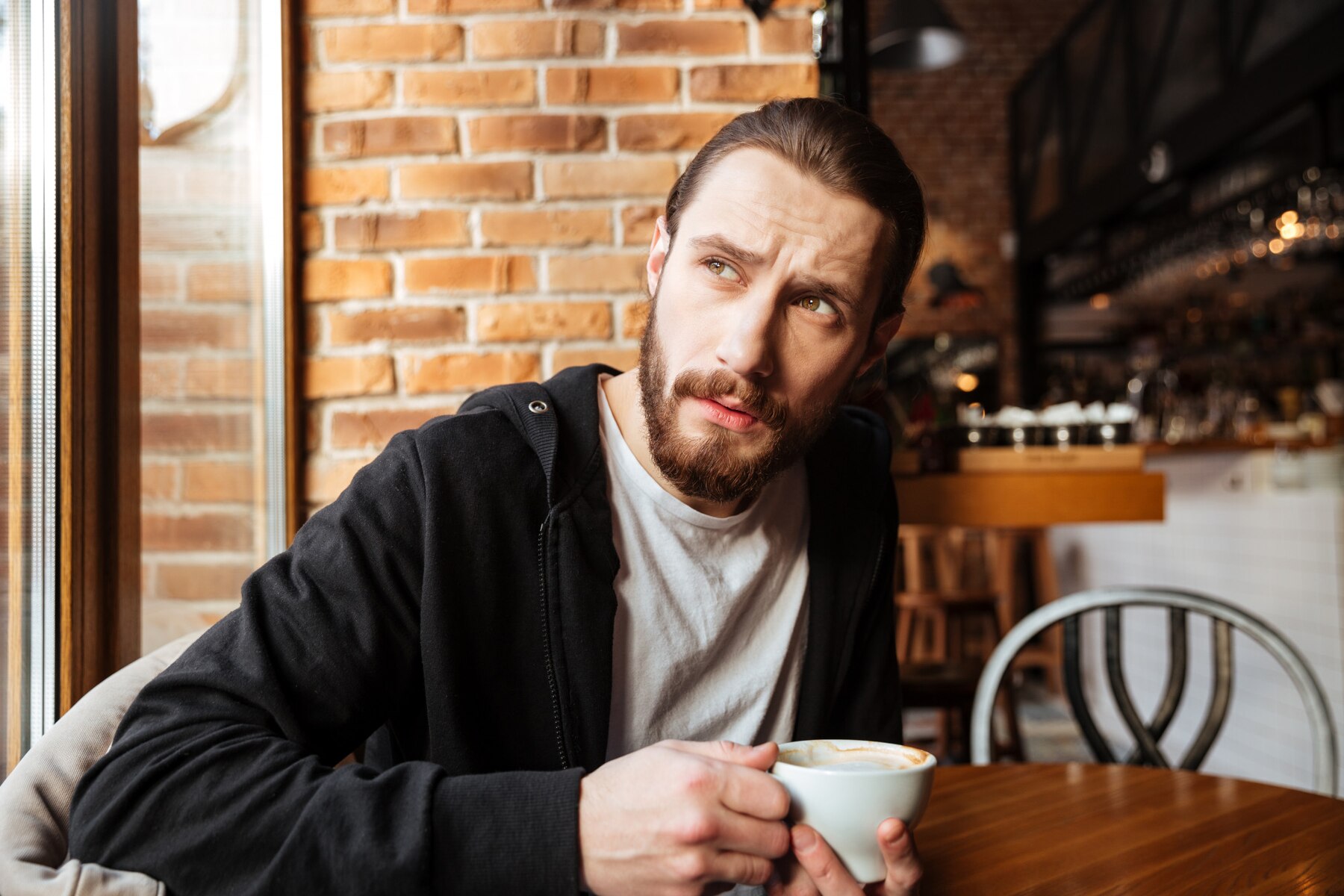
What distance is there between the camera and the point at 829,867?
0.68 meters

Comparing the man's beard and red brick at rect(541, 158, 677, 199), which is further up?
red brick at rect(541, 158, 677, 199)

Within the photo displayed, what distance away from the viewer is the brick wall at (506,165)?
175 centimetres

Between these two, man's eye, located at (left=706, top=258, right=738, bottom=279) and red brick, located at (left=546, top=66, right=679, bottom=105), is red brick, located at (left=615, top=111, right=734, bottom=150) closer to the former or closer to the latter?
red brick, located at (left=546, top=66, right=679, bottom=105)

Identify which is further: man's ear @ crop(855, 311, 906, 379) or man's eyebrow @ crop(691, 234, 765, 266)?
man's ear @ crop(855, 311, 906, 379)

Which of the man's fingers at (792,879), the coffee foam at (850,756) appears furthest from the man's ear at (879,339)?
the man's fingers at (792,879)

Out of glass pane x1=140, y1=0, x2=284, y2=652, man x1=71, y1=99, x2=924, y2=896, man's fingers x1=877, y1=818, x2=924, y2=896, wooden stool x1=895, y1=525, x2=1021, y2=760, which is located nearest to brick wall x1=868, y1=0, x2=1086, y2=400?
wooden stool x1=895, y1=525, x2=1021, y2=760

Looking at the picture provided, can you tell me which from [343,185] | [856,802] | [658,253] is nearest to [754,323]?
[658,253]

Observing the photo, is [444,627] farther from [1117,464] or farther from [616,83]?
[1117,464]

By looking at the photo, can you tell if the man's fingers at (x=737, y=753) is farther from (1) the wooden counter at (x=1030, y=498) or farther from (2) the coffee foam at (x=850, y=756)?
(1) the wooden counter at (x=1030, y=498)

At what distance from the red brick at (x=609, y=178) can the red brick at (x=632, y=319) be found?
192 millimetres

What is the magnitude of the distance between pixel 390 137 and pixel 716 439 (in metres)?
1.04

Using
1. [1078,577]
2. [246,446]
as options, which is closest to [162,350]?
[246,446]

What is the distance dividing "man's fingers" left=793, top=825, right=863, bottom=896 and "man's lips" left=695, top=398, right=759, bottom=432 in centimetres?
45

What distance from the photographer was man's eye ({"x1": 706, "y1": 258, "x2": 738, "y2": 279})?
42.1 inches
